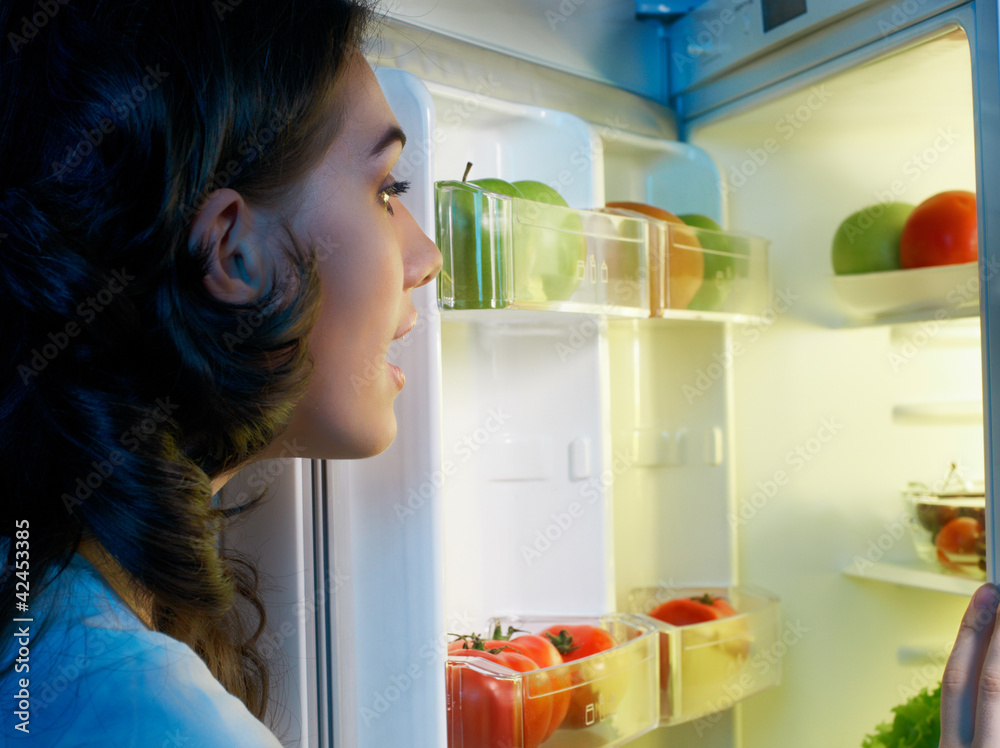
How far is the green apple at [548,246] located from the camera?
2.99 feet

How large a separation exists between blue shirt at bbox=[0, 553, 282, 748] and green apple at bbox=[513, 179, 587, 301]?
540mm

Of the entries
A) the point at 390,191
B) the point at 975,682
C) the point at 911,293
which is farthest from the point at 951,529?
the point at 390,191

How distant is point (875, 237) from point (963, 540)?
1.49ft

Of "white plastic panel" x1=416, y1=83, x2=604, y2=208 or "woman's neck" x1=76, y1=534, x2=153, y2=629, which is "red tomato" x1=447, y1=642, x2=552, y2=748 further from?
"white plastic panel" x1=416, y1=83, x2=604, y2=208

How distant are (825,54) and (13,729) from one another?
3.56 ft

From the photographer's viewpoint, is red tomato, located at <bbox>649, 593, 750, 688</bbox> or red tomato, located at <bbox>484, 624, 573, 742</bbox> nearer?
red tomato, located at <bbox>484, 624, 573, 742</bbox>

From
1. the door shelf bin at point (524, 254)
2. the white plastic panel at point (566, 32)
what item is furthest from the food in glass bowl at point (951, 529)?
the white plastic panel at point (566, 32)

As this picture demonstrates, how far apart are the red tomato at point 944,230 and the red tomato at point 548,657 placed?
751 mm

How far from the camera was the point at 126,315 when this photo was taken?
54cm

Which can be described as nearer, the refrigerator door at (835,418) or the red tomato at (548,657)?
the red tomato at (548,657)

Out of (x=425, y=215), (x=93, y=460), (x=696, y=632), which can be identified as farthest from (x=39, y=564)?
(x=696, y=632)

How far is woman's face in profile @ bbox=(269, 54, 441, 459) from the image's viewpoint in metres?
0.65

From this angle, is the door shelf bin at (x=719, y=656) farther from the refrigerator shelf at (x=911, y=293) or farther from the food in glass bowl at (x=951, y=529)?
the refrigerator shelf at (x=911, y=293)

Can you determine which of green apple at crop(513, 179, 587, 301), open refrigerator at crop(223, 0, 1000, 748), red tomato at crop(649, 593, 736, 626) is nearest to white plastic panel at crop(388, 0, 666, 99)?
open refrigerator at crop(223, 0, 1000, 748)
